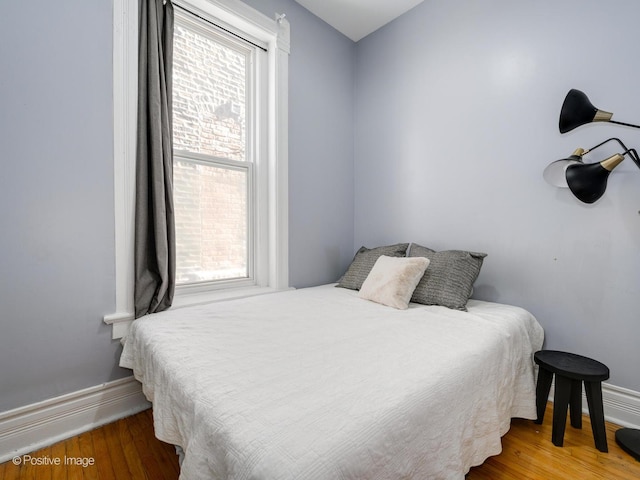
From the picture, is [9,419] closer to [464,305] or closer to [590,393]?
[464,305]

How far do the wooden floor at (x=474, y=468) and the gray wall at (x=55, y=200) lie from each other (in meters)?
0.29

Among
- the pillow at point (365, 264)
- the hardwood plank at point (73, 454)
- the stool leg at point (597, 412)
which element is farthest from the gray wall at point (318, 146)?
the stool leg at point (597, 412)

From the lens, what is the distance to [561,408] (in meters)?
1.46

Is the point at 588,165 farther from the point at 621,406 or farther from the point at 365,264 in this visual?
the point at 365,264

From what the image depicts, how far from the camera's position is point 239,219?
2398mm

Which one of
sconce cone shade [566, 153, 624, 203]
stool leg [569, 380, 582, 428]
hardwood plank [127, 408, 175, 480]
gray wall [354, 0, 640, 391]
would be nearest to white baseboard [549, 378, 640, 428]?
gray wall [354, 0, 640, 391]

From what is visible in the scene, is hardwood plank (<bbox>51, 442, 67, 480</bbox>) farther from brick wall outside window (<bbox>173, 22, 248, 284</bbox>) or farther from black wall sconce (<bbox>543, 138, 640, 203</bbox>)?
black wall sconce (<bbox>543, 138, 640, 203</bbox>)

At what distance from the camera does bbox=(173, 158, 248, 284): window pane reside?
2088mm

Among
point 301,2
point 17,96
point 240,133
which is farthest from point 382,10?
point 17,96

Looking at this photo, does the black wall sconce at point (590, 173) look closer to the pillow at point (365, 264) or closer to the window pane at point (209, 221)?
the pillow at point (365, 264)

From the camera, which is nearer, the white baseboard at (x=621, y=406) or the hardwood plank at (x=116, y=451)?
the hardwood plank at (x=116, y=451)

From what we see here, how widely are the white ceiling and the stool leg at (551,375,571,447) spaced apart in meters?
2.86

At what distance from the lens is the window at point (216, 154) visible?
208 centimetres

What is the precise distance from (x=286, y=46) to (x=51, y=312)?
237 cm
